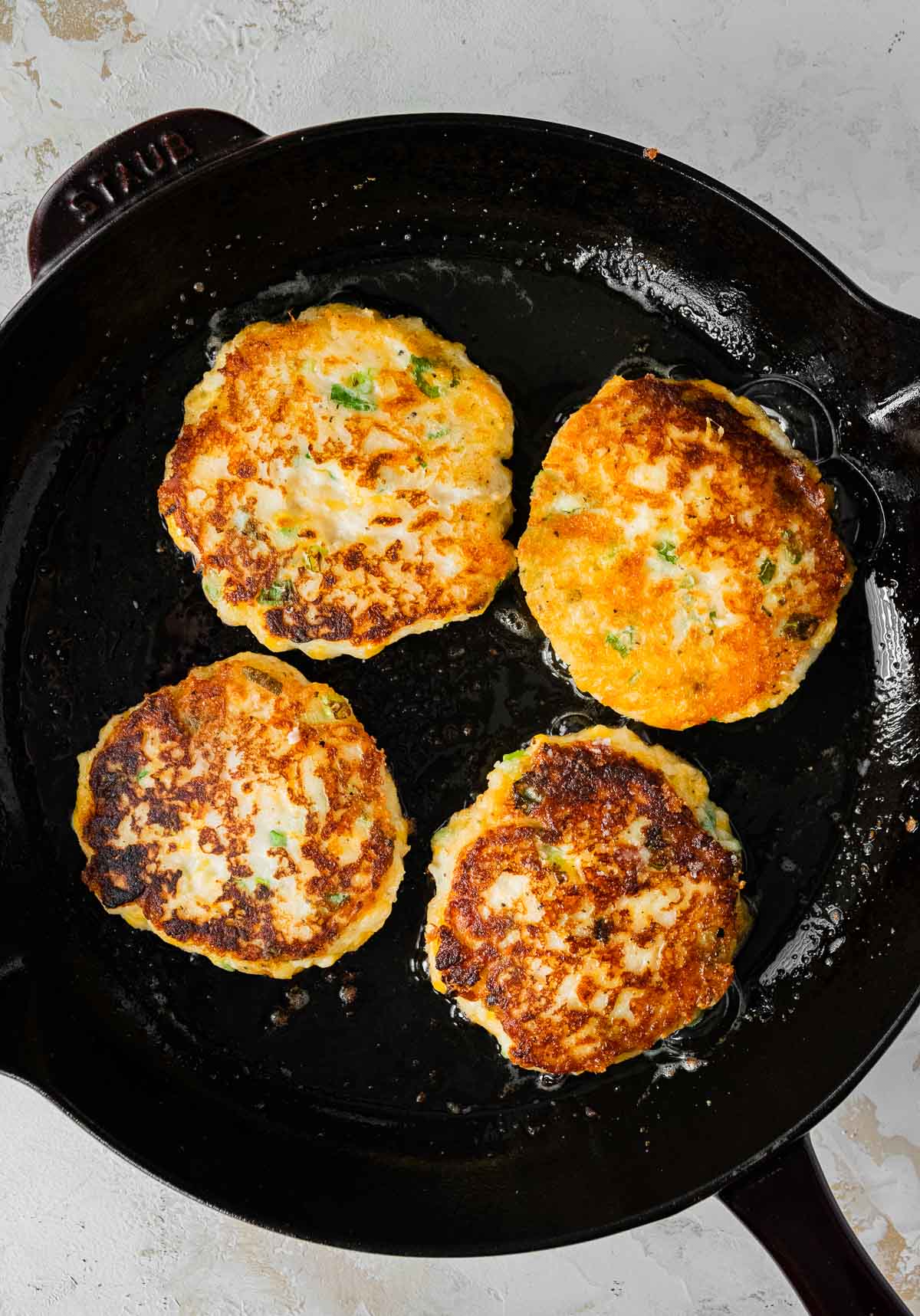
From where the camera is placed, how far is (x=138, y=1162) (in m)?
2.76

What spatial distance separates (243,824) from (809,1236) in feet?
5.85

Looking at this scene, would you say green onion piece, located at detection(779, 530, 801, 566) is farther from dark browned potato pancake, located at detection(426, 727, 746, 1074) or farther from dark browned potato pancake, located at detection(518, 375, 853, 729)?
dark browned potato pancake, located at detection(426, 727, 746, 1074)

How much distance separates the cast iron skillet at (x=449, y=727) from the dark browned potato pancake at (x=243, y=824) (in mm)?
212

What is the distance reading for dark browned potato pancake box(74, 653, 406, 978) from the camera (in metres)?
2.80

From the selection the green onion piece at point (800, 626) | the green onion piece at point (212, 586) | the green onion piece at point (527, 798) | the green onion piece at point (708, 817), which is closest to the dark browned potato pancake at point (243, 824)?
the green onion piece at point (212, 586)

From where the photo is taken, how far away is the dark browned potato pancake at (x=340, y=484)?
2773 millimetres

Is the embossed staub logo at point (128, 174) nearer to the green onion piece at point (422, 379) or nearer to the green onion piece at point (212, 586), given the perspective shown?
the green onion piece at point (422, 379)

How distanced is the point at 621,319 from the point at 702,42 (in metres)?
0.84

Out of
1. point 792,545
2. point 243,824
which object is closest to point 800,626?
point 792,545

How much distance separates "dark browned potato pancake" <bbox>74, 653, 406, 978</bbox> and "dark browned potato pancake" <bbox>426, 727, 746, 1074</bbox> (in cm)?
29

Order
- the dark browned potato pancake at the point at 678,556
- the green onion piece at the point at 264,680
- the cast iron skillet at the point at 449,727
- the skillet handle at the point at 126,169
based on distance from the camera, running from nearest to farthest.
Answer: the skillet handle at the point at 126,169 → the dark browned potato pancake at the point at 678,556 → the green onion piece at the point at 264,680 → the cast iron skillet at the point at 449,727

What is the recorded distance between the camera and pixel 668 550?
9.07ft

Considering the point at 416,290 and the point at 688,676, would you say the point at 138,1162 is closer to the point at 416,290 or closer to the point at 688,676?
the point at 688,676

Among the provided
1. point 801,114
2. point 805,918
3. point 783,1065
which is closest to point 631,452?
point 801,114
